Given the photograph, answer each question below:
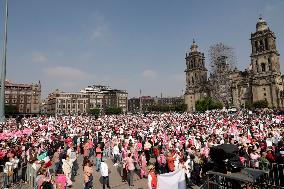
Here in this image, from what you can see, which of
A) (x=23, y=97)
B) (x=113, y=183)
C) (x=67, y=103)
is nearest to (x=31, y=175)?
(x=113, y=183)

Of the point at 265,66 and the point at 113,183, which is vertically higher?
the point at 265,66

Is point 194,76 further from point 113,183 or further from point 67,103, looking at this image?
point 113,183

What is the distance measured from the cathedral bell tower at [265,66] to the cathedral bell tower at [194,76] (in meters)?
25.2

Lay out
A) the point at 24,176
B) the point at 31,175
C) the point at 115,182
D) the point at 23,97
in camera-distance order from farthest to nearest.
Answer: the point at 23,97, the point at 24,176, the point at 115,182, the point at 31,175

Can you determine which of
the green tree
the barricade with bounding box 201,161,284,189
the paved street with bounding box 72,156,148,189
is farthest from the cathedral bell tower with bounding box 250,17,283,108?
the green tree

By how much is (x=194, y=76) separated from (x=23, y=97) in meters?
84.6

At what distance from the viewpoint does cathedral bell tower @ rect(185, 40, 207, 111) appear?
399ft

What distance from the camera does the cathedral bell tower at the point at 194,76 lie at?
12150 cm

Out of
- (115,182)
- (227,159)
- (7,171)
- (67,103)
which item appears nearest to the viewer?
(227,159)

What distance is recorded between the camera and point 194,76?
12350 cm

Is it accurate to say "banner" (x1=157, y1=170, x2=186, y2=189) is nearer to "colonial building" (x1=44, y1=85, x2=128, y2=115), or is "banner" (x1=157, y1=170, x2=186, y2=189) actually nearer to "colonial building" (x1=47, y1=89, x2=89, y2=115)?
"colonial building" (x1=44, y1=85, x2=128, y2=115)

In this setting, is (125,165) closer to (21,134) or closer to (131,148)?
(131,148)

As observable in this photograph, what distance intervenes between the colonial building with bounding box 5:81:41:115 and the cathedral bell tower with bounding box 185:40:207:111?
76.8 m

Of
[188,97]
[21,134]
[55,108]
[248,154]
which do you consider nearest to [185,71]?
[188,97]
